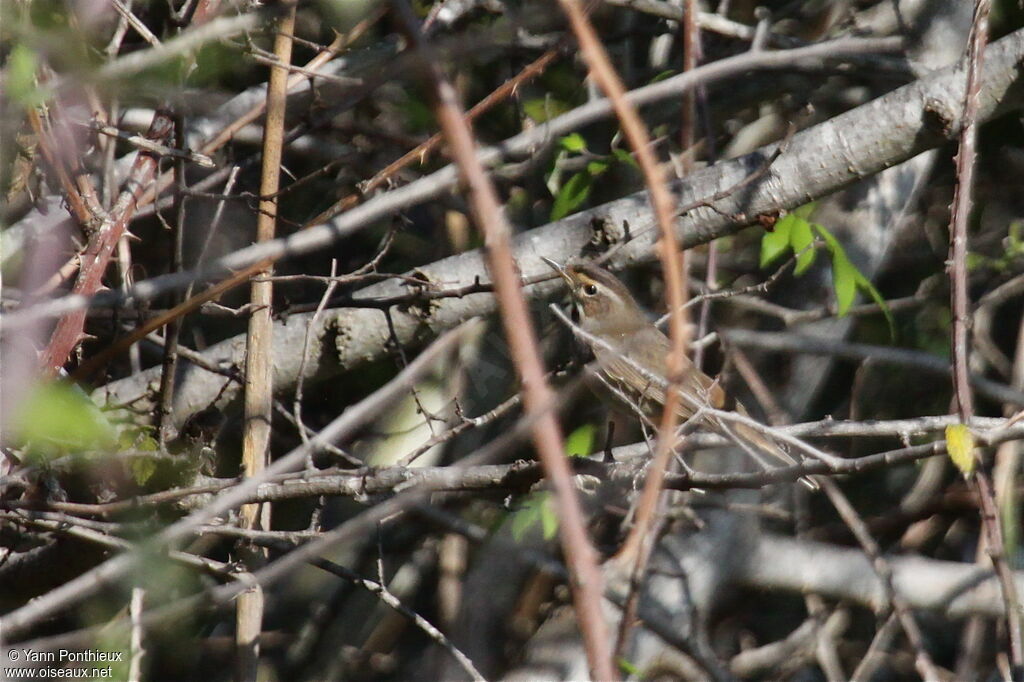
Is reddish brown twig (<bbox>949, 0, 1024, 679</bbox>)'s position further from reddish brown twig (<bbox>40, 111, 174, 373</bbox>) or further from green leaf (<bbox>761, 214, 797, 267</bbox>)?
reddish brown twig (<bbox>40, 111, 174, 373</bbox>)

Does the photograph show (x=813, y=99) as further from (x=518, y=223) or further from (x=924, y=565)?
(x=924, y=565)

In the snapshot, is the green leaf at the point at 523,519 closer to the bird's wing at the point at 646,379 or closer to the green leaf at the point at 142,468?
the bird's wing at the point at 646,379

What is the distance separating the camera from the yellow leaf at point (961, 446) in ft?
6.41

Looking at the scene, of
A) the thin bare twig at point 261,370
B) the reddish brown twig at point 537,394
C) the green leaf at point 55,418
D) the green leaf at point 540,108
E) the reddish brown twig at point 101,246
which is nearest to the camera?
the reddish brown twig at point 537,394

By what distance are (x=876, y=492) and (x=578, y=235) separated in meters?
2.81

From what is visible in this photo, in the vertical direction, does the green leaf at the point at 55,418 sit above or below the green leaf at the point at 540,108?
below

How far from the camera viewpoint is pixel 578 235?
10.8 ft

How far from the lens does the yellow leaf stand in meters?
1.96

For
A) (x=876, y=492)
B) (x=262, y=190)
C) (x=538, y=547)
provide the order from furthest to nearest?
1. (x=876, y=492)
2. (x=538, y=547)
3. (x=262, y=190)

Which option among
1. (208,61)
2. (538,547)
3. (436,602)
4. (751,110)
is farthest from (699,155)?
(208,61)

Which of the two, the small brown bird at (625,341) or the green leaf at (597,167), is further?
the small brown bird at (625,341)

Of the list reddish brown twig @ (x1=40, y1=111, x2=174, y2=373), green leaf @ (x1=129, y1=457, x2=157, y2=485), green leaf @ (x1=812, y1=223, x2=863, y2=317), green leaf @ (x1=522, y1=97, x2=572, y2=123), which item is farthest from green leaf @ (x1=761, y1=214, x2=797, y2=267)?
green leaf @ (x1=129, y1=457, x2=157, y2=485)

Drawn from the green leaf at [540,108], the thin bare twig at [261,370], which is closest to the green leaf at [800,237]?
the green leaf at [540,108]

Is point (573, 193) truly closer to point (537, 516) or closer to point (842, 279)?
point (842, 279)
